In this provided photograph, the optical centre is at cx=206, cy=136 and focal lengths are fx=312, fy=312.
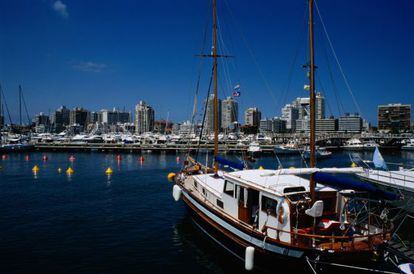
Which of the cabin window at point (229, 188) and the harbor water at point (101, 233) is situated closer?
the harbor water at point (101, 233)

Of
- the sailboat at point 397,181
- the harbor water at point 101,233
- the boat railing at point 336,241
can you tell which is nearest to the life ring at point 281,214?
the boat railing at point 336,241

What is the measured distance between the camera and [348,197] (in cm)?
1517

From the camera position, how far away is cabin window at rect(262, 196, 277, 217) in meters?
14.9

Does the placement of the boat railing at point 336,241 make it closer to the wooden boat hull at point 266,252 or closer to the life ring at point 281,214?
the wooden boat hull at point 266,252

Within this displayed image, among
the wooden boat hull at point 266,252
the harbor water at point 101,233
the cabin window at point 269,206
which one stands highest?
the cabin window at point 269,206

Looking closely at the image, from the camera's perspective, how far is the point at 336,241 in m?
13.9

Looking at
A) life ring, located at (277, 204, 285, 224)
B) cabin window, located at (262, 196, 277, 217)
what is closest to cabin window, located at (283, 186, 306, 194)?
cabin window, located at (262, 196, 277, 217)

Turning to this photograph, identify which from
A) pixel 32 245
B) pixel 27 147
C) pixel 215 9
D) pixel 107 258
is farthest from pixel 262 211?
pixel 27 147

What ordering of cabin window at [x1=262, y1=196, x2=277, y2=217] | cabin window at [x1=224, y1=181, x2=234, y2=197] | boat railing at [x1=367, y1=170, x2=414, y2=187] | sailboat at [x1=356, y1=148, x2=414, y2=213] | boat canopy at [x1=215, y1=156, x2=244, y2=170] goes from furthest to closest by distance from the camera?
boat railing at [x1=367, y1=170, x2=414, y2=187]
sailboat at [x1=356, y1=148, x2=414, y2=213]
boat canopy at [x1=215, y1=156, x2=244, y2=170]
cabin window at [x1=224, y1=181, x2=234, y2=197]
cabin window at [x1=262, y1=196, x2=277, y2=217]

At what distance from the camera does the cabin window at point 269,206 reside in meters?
14.9

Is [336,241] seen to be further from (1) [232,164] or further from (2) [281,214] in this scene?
(1) [232,164]

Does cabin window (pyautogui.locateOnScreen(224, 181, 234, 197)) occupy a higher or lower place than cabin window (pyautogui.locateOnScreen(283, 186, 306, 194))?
lower

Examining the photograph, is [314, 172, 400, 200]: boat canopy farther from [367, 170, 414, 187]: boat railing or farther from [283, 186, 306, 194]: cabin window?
[367, 170, 414, 187]: boat railing

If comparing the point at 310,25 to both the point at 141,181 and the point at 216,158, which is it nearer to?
the point at 216,158
